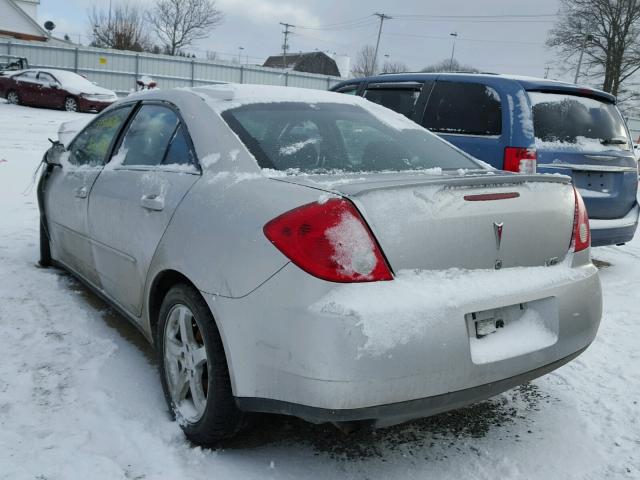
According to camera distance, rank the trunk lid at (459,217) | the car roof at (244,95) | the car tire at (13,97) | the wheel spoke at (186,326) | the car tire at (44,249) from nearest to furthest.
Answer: the trunk lid at (459,217) < the wheel spoke at (186,326) < the car roof at (244,95) < the car tire at (44,249) < the car tire at (13,97)

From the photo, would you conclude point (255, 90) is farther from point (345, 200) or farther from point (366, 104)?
point (345, 200)

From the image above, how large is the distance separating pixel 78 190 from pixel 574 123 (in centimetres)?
401

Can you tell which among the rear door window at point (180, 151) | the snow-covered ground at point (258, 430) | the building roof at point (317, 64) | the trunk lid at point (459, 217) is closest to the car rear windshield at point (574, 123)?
the snow-covered ground at point (258, 430)

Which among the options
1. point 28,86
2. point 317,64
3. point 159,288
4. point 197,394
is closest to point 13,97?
point 28,86

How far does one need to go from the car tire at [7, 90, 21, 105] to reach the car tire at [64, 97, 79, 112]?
2.13m

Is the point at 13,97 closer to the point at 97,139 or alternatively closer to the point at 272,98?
the point at 97,139

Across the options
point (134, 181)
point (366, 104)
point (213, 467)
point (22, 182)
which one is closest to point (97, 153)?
point (134, 181)

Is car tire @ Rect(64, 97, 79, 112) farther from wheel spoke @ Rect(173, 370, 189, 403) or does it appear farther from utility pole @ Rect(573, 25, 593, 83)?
utility pole @ Rect(573, 25, 593, 83)

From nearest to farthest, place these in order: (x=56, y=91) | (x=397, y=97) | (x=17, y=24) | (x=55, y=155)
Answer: (x=55, y=155) → (x=397, y=97) → (x=56, y=91) → (x=17, y=24)

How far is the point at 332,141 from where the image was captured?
9.50 feet

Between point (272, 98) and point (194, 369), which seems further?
point (272, 98)

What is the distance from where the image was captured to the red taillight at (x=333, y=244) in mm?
1975

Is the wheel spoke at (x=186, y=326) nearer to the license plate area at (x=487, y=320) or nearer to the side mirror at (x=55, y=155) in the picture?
the license plate area at (x=487, y=320)

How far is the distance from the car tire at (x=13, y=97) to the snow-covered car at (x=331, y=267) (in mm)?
21116
